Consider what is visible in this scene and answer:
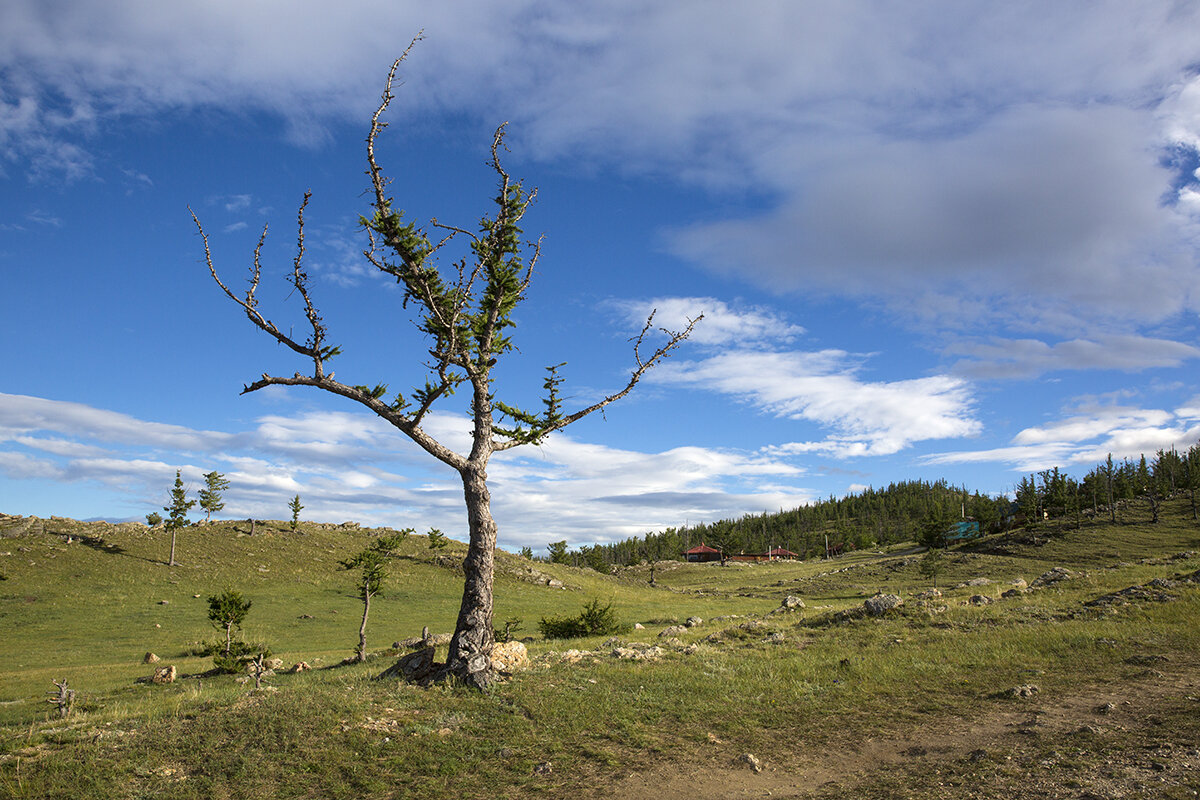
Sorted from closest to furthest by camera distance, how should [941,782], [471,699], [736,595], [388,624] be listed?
[941,782], [471,699], [388,624], [736,595]

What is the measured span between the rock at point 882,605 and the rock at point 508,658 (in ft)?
49.7

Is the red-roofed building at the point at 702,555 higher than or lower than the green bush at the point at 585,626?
lower

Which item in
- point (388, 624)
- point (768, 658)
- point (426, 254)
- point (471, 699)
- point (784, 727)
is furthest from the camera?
point (388, 624)

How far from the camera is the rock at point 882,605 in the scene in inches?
953

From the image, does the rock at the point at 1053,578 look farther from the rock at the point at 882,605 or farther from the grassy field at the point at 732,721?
the rock at the point at 882,605

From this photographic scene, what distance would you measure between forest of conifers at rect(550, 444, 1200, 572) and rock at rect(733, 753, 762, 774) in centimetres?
9163

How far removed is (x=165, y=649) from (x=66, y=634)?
959 cm

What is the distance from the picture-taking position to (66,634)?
40875 mm

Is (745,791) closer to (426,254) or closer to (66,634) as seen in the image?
(426,254)

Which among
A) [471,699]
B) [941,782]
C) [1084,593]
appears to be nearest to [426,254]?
[471,699]

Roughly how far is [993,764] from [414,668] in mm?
11084

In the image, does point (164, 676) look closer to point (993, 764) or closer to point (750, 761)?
point (750, 761)

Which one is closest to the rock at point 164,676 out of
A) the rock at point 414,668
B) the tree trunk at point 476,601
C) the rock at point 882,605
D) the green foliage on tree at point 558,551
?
the rock at point 414,668

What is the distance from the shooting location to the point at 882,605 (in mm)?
24453
